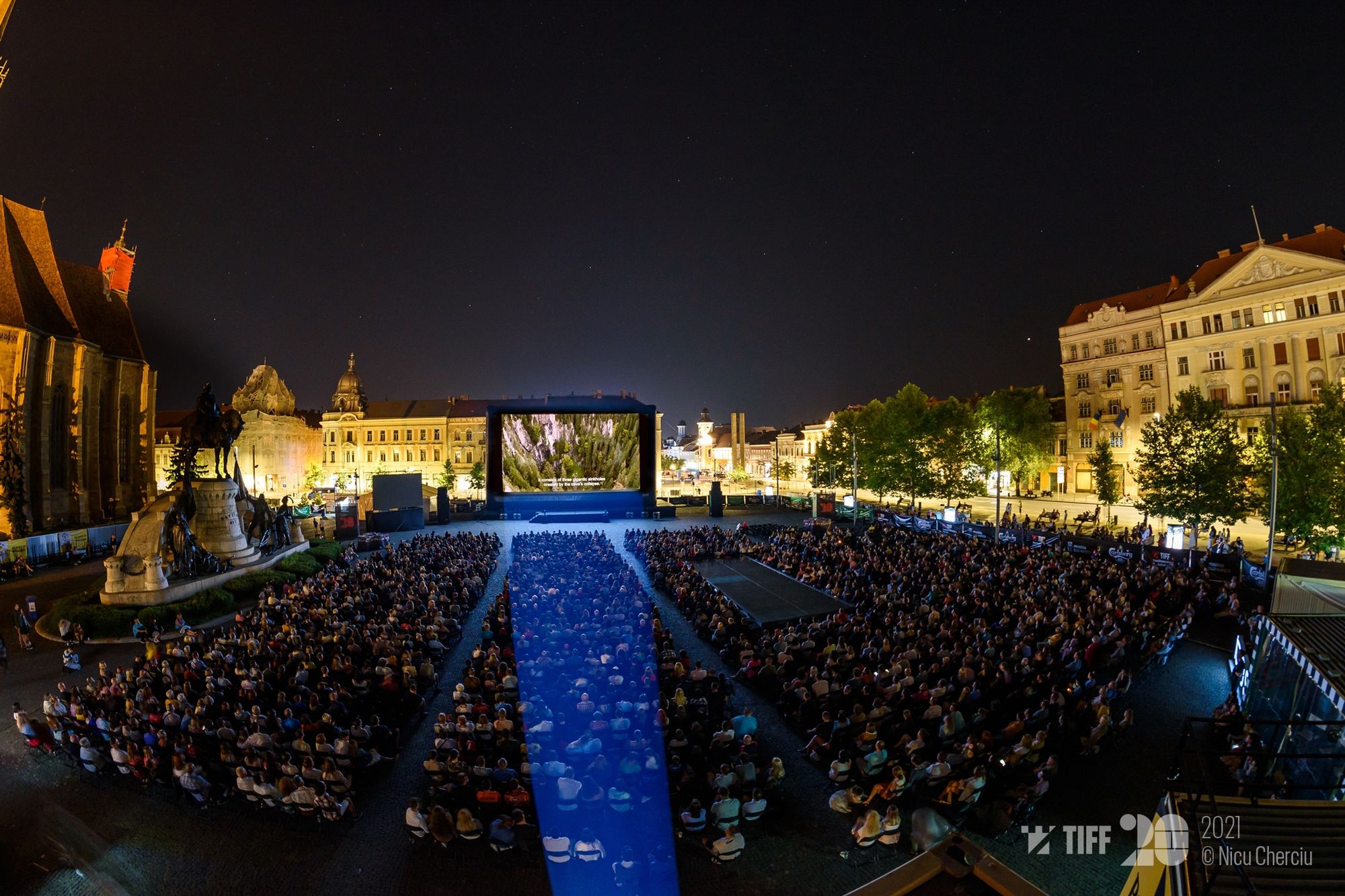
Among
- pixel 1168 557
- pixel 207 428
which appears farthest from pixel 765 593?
pixel 207 428

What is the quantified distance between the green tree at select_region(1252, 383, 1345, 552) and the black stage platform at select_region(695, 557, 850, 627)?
61.1ft

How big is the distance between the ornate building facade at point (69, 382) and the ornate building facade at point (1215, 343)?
224 ft

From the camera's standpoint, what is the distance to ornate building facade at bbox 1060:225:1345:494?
117 ft

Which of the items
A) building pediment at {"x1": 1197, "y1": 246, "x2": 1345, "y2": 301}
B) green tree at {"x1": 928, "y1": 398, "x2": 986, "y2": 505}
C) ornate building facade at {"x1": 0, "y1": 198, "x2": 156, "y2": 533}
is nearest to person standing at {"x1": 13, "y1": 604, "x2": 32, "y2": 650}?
ornate building facade at {"x1": 0, "y1": 198, "x2": 156, "y2": 533}

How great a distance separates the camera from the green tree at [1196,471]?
83.5 feet

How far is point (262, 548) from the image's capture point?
2522 centimetres

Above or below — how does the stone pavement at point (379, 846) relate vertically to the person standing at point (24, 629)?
below

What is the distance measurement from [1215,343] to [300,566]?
55572 mm

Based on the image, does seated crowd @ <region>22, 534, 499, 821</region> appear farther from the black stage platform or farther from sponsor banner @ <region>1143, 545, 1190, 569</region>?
sponsor banner @ <region>1143, 545, 1190, 569</region>

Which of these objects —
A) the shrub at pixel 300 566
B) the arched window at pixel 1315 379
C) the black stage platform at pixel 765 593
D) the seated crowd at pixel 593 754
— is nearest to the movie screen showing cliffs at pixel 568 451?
the shrub at pixel 300 566

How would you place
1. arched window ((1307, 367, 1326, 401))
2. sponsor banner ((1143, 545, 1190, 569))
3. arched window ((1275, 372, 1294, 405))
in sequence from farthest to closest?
1. arched window ((1275, 372, 1294, 405))
2. arched window ((1307, 367, 1326, 401))
3. sponsor banner ((1143, 545, 1190, 569))

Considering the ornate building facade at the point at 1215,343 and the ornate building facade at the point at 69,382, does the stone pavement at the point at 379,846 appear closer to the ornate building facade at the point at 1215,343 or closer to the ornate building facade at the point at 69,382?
the ornate building facade at the point at 1215,343

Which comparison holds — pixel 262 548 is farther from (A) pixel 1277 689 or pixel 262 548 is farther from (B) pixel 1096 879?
(A) pixel 1277 689

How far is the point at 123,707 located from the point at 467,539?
1735 cm
